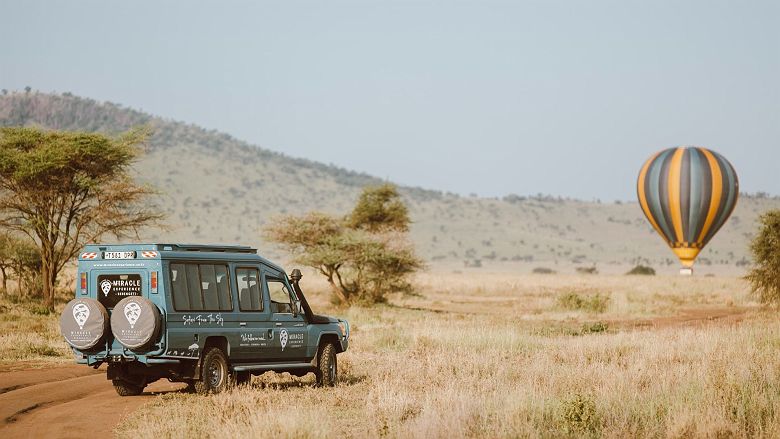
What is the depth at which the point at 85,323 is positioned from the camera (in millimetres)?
15867

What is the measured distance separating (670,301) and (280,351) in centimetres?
4130

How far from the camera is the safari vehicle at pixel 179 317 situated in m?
15.6

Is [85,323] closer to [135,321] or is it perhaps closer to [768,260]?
[135,321]

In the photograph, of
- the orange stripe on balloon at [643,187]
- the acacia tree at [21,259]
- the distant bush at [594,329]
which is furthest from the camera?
the orange stripe on balloon at [643,187]

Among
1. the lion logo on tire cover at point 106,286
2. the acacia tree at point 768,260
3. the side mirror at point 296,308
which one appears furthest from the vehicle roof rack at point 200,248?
the acacia tree at point 768,260

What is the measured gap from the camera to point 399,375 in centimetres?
1944

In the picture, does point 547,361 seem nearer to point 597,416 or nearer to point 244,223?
point 597,416

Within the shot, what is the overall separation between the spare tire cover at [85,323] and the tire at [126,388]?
141cm

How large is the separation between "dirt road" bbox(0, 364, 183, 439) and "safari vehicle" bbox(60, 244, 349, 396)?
681mm

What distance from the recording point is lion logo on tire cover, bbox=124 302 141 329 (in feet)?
50.6

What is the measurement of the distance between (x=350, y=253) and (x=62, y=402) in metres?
28.9

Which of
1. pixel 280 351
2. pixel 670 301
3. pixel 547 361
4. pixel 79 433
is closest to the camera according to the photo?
pixel 79 433

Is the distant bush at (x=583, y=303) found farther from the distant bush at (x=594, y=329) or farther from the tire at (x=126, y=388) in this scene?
the tire at (x=126, y=388)

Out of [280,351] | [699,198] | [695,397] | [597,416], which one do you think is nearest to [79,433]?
[280,351]
